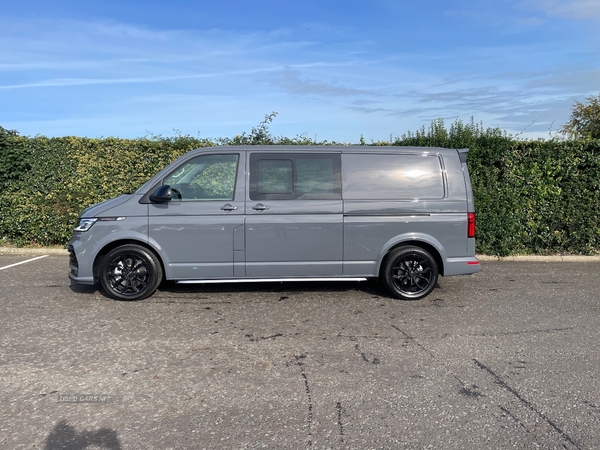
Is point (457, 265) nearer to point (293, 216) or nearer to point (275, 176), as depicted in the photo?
point (293, 216)

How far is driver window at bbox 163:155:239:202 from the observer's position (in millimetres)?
6348

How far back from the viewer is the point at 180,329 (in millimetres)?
5309

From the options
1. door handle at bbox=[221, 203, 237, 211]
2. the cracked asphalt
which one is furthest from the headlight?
door handle at bbox=[221, 203, 237, 211]

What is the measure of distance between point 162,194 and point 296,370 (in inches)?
119

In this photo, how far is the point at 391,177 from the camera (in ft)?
21.7

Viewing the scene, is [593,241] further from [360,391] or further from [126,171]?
[126,171]

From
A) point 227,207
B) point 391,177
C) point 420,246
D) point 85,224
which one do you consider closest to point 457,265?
point 420,246

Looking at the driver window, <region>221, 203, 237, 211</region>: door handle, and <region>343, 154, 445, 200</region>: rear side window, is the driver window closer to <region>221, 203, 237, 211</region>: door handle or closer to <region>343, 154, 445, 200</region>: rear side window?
<region>221, 203, 237, 211</region>: door handle

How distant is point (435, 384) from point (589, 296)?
14.0ft

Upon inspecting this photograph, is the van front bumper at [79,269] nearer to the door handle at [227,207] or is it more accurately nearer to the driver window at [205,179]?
the driver window at [205,179]

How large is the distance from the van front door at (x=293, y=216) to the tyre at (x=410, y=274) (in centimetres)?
71

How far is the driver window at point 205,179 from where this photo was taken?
6.35 meters

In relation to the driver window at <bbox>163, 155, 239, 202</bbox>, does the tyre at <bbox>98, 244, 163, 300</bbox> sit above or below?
below

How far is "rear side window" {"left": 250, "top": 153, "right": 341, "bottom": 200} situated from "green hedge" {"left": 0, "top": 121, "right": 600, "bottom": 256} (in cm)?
413
